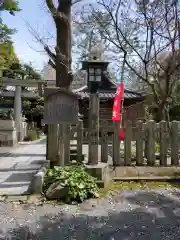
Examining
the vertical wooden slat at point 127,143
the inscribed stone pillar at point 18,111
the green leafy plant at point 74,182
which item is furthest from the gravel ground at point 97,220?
the inscribed stone pillar at point 18,111

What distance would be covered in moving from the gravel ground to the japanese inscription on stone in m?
2.11

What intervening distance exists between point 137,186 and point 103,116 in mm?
14280

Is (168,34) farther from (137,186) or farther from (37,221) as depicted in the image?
(37,221)

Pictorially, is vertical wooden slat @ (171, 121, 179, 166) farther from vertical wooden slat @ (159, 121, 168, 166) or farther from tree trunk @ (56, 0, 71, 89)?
tree trunk @ (56, 0, 71, 89)

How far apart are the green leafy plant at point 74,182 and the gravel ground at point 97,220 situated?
22 centimetres

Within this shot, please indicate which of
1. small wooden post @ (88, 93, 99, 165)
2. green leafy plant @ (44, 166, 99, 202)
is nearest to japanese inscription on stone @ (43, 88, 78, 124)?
small wooden post @ (88, 93, 99, 165)

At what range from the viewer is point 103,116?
2100 cm

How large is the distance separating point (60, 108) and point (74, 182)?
1.95 meters

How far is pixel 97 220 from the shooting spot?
15.1ft

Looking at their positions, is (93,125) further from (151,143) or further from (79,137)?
(151,143)

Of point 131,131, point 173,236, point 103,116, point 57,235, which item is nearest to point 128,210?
point 173,236

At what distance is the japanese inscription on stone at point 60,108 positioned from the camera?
6.83 meters

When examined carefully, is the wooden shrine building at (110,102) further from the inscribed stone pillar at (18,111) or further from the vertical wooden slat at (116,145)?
the vertical wooden slat at (116,145)

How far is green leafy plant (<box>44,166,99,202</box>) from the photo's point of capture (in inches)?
216
